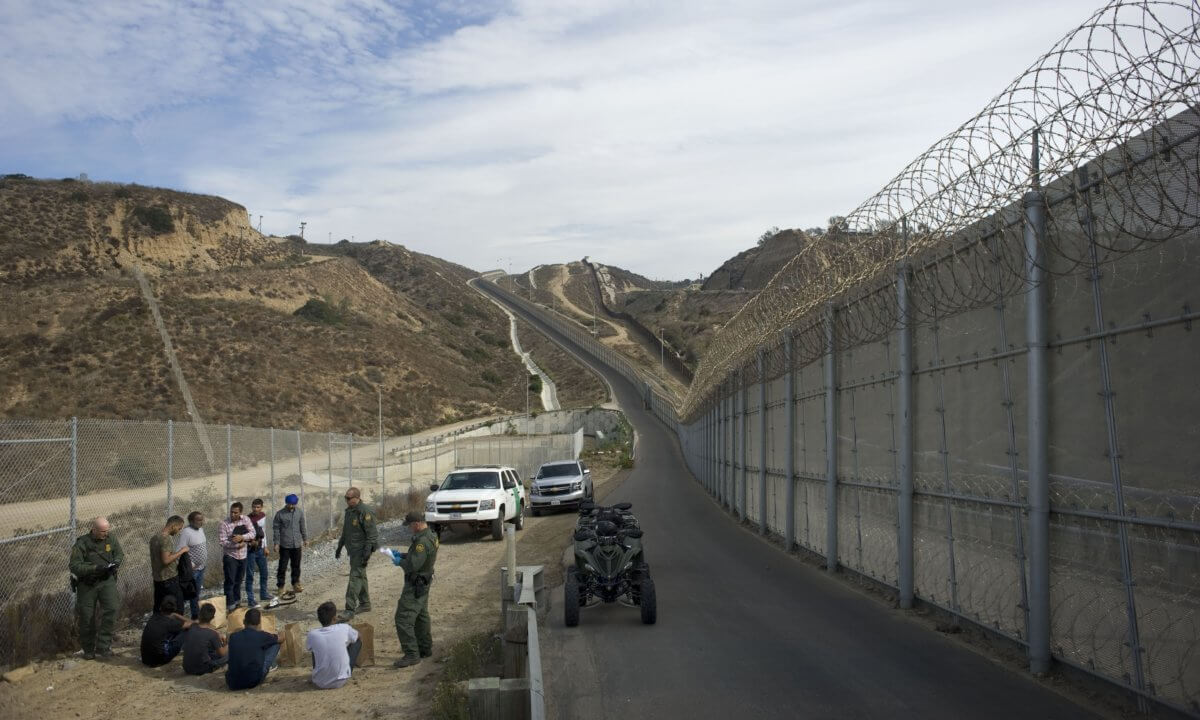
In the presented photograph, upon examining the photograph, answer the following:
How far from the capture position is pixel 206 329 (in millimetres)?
59375

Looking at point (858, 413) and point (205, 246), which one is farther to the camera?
point (205, 246)

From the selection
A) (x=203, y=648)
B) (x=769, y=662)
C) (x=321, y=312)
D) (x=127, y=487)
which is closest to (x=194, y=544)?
(x=203, y=648)

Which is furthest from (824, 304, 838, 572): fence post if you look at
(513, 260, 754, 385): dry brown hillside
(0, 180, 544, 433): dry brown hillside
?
(513, 260, 754, 385): dry brown hillside

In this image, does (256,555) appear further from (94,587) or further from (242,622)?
(94,587)

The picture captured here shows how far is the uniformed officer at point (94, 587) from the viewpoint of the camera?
10.7m

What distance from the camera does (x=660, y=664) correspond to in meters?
8.91

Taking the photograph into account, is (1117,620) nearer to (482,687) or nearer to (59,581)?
(482,687)

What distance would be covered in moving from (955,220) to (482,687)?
590 centimetres

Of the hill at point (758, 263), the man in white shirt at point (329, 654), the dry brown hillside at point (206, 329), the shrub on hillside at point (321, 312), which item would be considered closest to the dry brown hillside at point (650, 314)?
the hill at point (758, 263)

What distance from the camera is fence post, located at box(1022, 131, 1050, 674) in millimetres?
7523

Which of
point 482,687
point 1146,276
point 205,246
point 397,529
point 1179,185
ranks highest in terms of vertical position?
point 205,246

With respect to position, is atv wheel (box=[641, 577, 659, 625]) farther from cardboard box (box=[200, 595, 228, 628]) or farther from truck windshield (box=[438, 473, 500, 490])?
truck windshield (box=[438, 473, 500, 490])

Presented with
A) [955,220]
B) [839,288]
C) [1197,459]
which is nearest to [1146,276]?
[1197,459]

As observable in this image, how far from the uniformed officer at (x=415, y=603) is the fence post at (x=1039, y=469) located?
20.8ft
